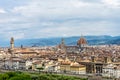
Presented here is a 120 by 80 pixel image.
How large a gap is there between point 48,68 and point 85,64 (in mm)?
6833

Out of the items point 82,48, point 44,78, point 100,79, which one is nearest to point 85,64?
point 100,79

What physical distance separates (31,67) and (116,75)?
20443 mm

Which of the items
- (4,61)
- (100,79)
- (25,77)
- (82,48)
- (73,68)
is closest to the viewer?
(25,77)

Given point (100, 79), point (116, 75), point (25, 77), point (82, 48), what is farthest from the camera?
point (82, 48)

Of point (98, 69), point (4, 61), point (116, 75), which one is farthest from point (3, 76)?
point (4, 61)

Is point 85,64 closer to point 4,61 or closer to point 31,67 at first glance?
point 31,67

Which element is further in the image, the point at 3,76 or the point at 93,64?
the point at 93,64

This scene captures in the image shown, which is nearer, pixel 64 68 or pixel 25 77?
pixel 25 77

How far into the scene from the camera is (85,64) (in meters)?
71.0

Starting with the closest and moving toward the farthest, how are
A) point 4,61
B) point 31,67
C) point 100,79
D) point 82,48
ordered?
point 100,79
point 31,67
point 4,61
point 82,48

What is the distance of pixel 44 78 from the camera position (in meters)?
47.3

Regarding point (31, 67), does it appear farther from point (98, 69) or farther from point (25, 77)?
point (25, 77)

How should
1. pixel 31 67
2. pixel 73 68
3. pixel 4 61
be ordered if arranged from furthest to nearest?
pixel 4 61
pixel 31 67
pixel 73 68

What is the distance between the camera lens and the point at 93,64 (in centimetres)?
6962
